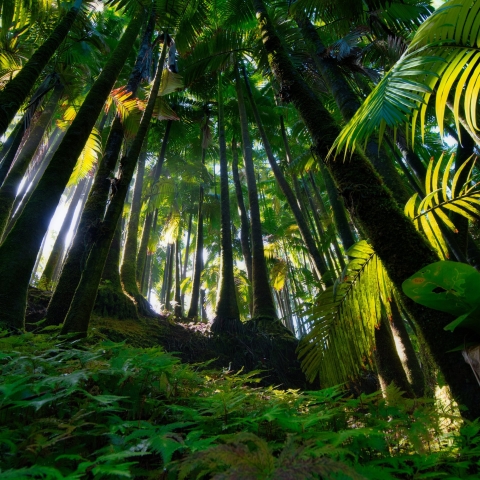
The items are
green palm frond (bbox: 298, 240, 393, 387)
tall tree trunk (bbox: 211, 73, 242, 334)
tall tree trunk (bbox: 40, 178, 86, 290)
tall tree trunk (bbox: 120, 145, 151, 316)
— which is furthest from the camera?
tall tree trunk (bbox: 40, 178, 86, 290)

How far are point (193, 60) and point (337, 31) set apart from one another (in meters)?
5.58

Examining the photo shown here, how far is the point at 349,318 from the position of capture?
9.46 ft

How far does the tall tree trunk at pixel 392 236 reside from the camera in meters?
1.61

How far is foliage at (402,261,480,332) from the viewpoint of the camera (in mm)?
1564

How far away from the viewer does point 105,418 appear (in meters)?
1.61

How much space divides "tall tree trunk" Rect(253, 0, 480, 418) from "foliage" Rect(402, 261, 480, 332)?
0.34 ft

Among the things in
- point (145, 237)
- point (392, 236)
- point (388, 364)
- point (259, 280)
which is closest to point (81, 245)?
point (392, 236)

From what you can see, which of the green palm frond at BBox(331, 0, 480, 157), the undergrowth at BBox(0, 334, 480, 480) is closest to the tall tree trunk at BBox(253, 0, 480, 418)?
the undergrowth at BBox(0, 334, 480, 480)

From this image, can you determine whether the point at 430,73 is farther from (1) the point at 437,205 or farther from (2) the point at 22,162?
(2) the point at 22,162

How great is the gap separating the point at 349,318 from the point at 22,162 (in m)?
7.46

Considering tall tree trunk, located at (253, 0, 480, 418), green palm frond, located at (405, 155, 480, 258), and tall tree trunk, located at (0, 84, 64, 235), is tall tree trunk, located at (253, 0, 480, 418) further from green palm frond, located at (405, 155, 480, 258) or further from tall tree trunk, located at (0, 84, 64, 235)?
tall tree trunk, located at (0, 84, 64, 235)

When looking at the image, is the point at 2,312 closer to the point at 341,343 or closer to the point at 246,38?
the point at 341,343

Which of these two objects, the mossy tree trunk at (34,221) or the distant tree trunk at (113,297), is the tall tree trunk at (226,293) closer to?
the distant tree trunk at (113,297)

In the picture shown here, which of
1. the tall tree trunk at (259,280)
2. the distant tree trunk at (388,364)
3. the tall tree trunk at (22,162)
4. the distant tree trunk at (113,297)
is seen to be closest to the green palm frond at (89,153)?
the tall tree trunk at (22,162)
